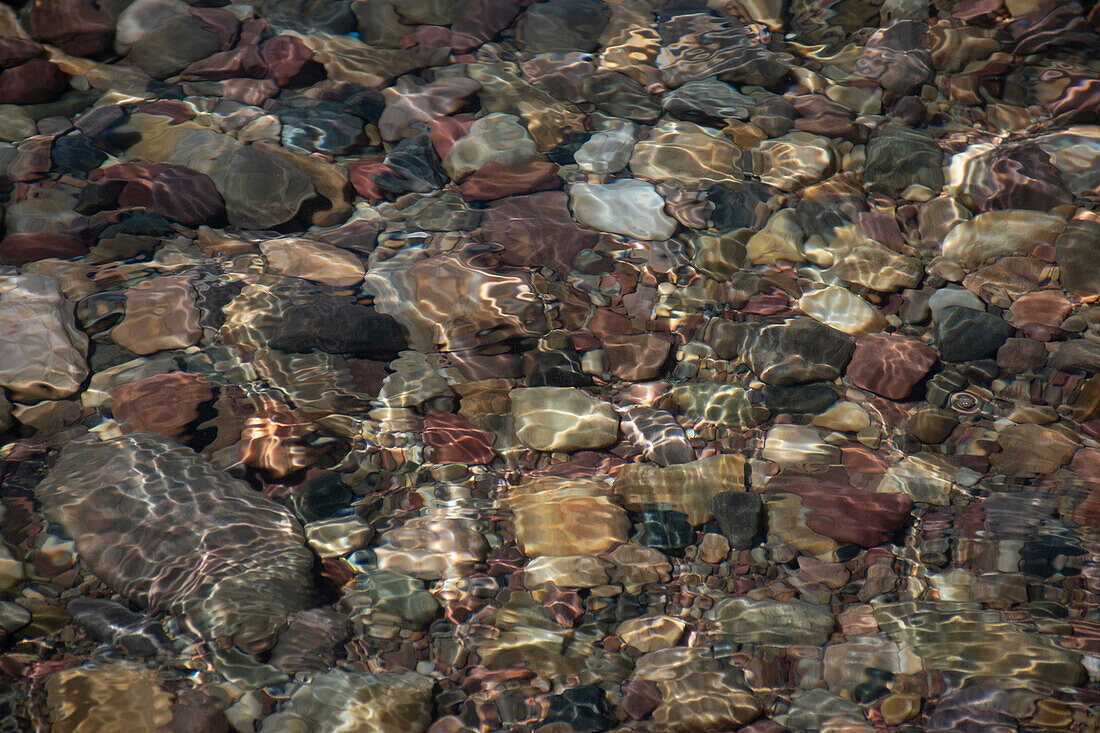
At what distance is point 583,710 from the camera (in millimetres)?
2672

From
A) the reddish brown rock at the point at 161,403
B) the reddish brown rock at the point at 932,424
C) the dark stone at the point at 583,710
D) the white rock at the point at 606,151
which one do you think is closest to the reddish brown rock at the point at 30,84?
the reddish brown rock at the point at 161,403

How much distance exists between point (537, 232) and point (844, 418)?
1979 mm

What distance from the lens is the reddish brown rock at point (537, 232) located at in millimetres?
4258

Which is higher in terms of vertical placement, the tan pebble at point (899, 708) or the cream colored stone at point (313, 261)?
the cream colored stone at point (313, 261)

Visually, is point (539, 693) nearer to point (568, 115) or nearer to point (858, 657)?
point (858, 657)

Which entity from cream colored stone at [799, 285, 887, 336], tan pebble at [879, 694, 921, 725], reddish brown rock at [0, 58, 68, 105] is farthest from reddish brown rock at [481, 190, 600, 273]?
reddish brown rock at [0, 58, 68, 105]

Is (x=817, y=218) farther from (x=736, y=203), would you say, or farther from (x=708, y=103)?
(x=708, y=103)

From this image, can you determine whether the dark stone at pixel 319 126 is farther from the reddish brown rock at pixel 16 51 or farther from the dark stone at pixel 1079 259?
the dark stone at pixel 1079 259

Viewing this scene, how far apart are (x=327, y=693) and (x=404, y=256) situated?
242cm

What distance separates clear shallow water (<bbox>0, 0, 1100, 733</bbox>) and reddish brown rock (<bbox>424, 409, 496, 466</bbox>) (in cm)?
3

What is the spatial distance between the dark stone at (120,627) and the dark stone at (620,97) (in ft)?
13.5

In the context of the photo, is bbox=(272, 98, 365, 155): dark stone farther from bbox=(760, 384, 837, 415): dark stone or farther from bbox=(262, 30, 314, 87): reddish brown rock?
bbox=(760, 384, 837, 415): dark stone

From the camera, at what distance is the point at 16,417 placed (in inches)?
134

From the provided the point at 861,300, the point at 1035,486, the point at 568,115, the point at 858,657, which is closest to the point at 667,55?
the point at 568,115
